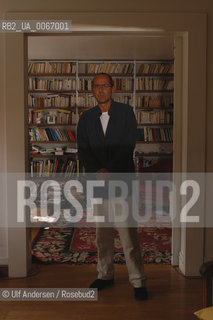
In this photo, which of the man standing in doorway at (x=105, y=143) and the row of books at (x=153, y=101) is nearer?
the man standing in doorway at (x=105, y=143)

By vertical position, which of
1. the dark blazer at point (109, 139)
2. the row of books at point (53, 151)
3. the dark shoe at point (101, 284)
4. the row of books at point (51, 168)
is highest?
the dark blazer at point (109, 139)

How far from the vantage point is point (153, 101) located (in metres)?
6.75

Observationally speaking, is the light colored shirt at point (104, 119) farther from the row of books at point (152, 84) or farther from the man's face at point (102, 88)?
the row of books at point (152, 84)

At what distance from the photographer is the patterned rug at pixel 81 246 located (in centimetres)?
361

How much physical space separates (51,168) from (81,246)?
2889 millimetres

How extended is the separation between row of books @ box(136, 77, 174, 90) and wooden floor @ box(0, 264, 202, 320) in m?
4.08

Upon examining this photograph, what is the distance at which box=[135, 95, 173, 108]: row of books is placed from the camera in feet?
22.1

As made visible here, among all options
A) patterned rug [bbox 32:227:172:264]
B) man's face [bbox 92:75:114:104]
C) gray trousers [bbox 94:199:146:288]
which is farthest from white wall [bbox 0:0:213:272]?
patterned rug [bbox 32:227:172:264]

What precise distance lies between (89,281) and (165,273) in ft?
2.18

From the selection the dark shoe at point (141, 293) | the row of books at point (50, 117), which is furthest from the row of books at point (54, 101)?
the dark shoe at point (141, 293)

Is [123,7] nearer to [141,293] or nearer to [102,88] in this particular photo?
[102,88]

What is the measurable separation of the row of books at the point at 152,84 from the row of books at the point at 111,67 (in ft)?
0.84

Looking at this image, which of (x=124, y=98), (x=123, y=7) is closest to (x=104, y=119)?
(x=123, y=7)

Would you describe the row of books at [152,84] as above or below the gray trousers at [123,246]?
above
